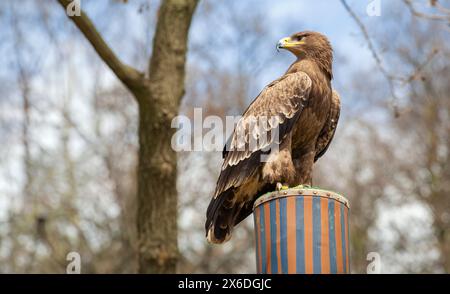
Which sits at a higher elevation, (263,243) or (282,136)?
(282,136)

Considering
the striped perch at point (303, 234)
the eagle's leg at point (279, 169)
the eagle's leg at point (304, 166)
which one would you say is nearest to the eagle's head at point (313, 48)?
the eagle's leg at point (304, 166)

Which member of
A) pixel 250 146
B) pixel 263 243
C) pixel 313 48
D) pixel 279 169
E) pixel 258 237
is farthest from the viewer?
pixel 313 48

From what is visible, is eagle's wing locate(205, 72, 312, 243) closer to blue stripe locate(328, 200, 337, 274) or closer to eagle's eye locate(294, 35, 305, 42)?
eagle's eye locate(294, 35, 305, 42)

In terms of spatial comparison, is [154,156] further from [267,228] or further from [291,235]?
[291,235]

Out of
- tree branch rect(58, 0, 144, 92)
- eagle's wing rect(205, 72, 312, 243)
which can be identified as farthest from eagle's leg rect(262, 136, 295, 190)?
tree branch rect(58, 0, 144, 92)

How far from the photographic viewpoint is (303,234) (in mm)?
5355

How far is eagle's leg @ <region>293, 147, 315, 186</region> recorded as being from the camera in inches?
270

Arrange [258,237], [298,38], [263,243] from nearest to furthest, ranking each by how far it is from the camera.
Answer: [263,243] → [258,237] → [298,38]

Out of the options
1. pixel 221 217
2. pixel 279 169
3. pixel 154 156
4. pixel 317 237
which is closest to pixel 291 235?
pixel 317 237

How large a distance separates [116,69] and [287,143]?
9.73 ft

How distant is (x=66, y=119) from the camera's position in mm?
19500

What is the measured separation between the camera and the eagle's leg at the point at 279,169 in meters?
6.51

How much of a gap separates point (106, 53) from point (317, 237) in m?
4.36
